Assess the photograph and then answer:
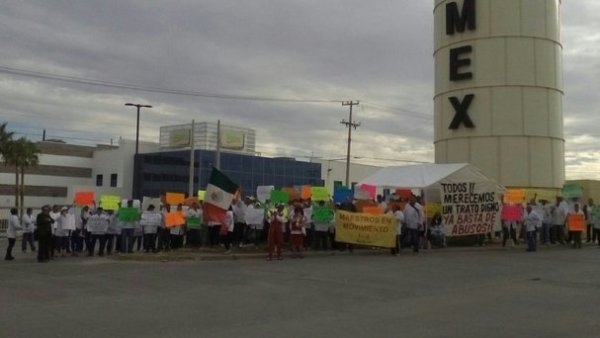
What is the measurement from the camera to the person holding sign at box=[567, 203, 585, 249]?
2264cm

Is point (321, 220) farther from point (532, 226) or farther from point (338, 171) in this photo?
point (338, 171)

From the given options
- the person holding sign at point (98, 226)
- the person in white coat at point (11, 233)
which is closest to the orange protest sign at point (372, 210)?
the person holding sign at point (98, 226)

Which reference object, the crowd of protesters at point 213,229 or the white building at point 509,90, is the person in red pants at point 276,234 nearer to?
the crowd of protesters at point 213,229

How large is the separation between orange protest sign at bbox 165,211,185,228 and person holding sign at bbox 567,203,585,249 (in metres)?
14.1

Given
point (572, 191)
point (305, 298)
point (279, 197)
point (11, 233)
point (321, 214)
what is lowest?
point (305, 298)

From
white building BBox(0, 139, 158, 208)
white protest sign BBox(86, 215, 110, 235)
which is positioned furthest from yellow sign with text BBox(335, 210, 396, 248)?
white building BBox(0, 139, 158, 208)

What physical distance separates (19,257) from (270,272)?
9.77 metres

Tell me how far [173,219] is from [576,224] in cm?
1442

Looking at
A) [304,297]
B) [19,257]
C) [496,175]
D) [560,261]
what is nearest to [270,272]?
[304,297]

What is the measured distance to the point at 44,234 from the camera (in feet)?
61.0

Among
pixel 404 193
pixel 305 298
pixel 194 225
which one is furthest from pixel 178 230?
pixel 305 298

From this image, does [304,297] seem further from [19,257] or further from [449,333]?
[19,257]

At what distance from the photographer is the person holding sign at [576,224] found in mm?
22641

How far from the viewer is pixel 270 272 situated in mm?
15102
